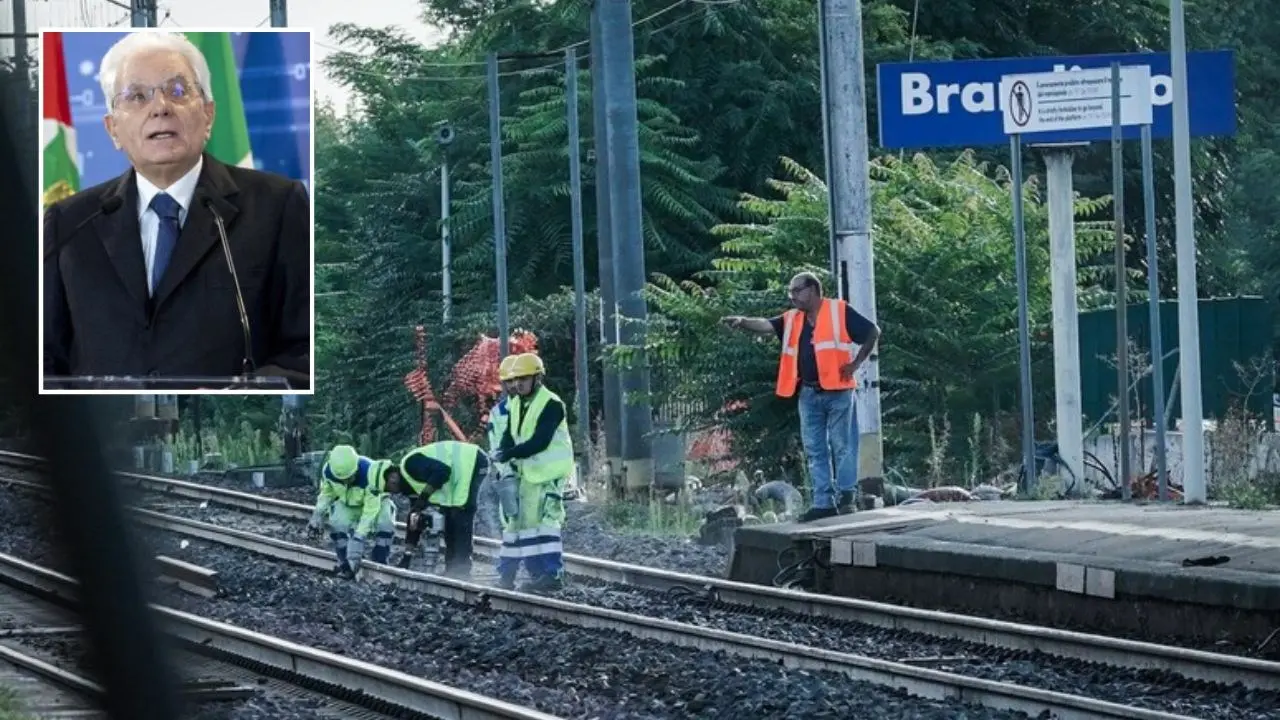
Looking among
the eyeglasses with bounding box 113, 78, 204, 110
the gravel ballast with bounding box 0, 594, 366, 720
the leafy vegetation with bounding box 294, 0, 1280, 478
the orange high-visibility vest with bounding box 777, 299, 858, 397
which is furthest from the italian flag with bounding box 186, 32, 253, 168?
the leafy vegetation with bounding box 294, 0, 1280, 478

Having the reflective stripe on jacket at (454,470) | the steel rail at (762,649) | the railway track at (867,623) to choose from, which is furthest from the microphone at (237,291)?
the reflective stripe on jacket at (454,470)

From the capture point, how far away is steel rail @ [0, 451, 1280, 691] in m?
9.07

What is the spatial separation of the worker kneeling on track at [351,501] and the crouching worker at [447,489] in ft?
0.69

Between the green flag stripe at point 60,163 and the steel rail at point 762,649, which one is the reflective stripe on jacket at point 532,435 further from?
the green flag stripe at point 60,163

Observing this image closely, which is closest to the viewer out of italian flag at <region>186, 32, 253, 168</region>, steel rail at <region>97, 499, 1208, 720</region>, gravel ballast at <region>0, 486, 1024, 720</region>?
steel rail at <region>97, 499, 1208, 720</region>

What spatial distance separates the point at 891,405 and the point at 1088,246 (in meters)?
2.64

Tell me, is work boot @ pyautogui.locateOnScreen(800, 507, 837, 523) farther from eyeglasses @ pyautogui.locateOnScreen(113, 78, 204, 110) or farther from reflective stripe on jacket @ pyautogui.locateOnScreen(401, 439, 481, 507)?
eyeglasses @ pyautogui.locateOnScreen(113, 78, 204, 110)

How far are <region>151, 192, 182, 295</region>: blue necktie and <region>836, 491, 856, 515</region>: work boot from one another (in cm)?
602

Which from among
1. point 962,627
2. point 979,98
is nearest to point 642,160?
point 979,98

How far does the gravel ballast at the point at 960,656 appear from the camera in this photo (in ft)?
28.6

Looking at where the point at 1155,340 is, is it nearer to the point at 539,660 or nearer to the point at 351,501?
the point at 351,501

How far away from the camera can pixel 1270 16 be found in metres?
49.4

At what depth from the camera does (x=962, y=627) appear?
36.2 ft

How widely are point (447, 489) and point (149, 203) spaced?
4.79 meters
